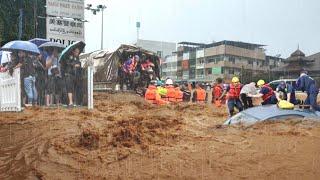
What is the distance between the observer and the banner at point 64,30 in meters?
14.9

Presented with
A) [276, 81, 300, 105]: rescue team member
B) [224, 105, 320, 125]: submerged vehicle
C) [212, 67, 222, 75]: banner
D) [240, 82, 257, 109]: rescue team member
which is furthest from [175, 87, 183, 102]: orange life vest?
[212, 67, 222, 75]: banner

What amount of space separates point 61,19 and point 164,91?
4.89m

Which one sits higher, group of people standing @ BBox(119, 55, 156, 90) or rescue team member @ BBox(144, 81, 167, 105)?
group of people standing @ BBox(119, 55, 156, 90)

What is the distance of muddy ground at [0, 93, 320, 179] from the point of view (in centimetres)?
554

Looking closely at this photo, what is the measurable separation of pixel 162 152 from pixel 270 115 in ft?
8.33

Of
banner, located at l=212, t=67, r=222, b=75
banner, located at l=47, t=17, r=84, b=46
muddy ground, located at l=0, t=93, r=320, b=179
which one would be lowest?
muddy ground, located at l=0, t=93, r=320, b=179

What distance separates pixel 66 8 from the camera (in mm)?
14781

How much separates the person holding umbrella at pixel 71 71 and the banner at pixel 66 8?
2561 millimetres

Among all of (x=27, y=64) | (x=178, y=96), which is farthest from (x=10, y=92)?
(x=178, y=96)

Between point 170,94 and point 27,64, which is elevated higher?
point 27,64

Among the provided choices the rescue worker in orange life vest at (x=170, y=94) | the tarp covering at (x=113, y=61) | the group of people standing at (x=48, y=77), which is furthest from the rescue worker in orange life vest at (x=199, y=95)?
the group of people standing at (x=48, y=77)

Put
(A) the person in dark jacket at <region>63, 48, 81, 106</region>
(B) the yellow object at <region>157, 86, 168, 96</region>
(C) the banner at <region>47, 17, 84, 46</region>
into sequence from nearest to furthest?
(A) the person in dark jacket at <region>63, 48, 81, 106</region>, (C) the banner at <region>47, 17, 84, 46</region>, (B) the yellow object at <region>157, 86, 168, 96</region>

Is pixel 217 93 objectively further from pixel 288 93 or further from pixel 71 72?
pixel 71 72

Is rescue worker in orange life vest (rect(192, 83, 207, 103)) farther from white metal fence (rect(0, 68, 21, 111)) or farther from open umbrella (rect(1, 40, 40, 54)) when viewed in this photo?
white metal fence (rect(0, 68, 21, 111))
